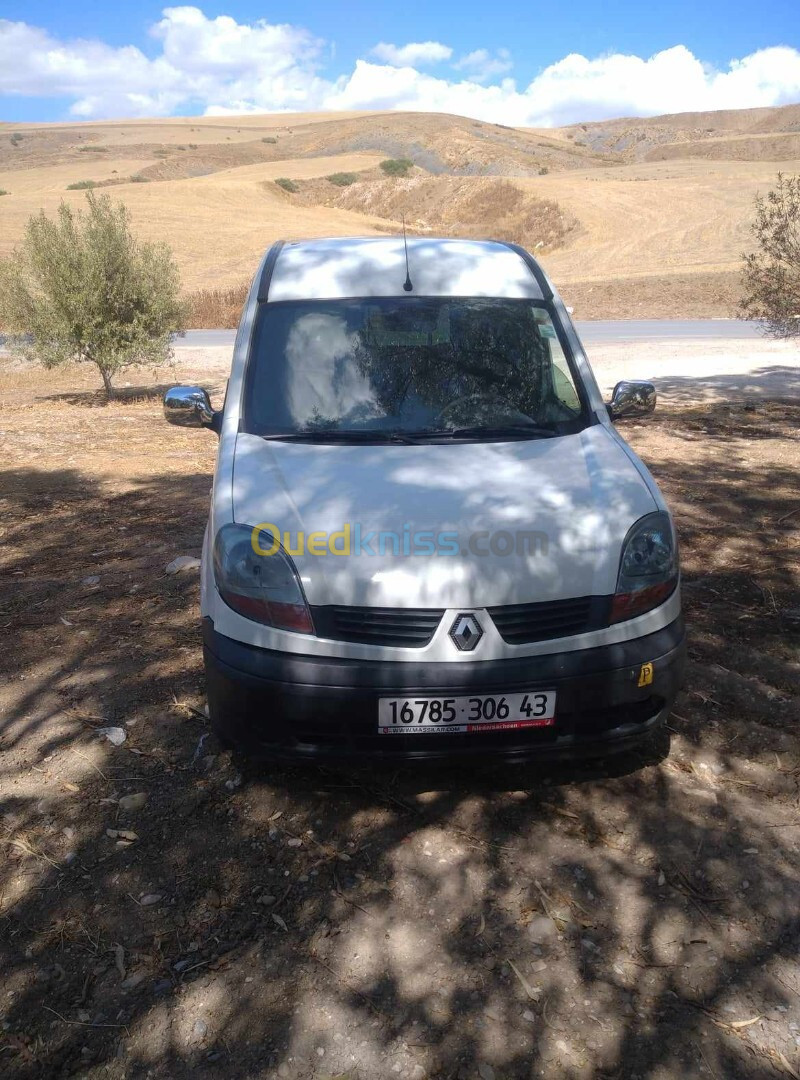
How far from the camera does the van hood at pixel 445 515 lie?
9.48ft

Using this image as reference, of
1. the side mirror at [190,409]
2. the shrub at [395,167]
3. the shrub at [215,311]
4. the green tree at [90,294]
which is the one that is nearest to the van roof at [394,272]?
the side mirror at [190,409]

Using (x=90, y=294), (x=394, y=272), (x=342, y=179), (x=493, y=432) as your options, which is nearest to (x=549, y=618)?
(x=493, y=432)

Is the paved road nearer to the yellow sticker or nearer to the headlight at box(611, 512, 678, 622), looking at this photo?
the headlight at box(611, 512, 678, 622)

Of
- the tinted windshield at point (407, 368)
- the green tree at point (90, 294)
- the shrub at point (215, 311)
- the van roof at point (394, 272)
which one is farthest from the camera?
the shrub at point (215, 311)

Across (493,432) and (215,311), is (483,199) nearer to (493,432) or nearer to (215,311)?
(215,311)

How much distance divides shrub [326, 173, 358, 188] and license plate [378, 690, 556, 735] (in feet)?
214

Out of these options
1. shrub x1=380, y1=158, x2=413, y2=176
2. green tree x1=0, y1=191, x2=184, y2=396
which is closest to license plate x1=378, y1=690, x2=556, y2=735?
green tree x1=0, y1=191, x2=184, y2=396

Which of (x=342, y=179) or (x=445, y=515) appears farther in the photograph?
(x=342, y=179)

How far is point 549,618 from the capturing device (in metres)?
2.94

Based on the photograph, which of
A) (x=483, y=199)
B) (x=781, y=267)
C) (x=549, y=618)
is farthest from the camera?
(x=483, y=199)

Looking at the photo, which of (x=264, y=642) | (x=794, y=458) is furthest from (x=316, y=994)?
(x=794, y=458)

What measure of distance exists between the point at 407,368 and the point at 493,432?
0.52 meters

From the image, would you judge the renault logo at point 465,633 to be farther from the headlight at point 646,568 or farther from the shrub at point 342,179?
the shrub at point 342,179

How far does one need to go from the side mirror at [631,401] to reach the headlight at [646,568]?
3.76ft
